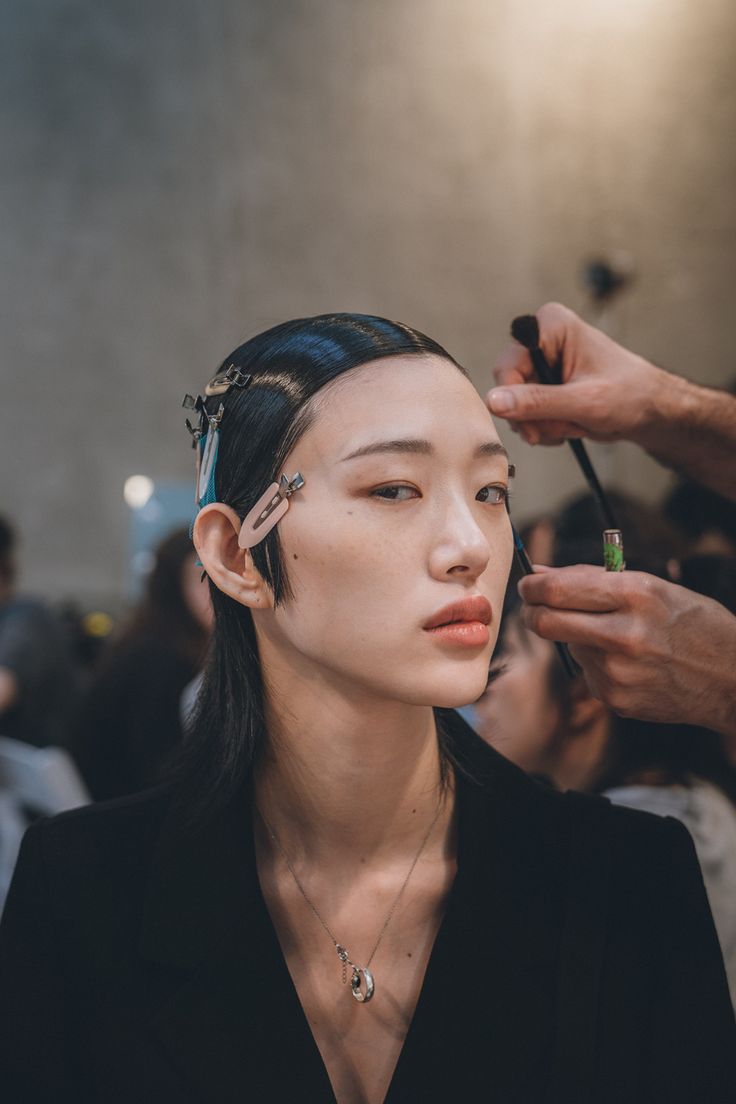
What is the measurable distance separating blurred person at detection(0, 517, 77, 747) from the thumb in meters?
1.90

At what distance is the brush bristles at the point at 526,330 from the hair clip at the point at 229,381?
376 millimetres

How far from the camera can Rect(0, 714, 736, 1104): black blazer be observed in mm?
1075

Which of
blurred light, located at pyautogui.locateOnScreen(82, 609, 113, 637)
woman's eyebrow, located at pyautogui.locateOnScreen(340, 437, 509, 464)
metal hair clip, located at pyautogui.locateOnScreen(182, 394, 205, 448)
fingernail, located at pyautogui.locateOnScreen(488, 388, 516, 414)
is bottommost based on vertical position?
blurred light, located at pyautogui.locateOnScreen(82, 609, 113, 637)

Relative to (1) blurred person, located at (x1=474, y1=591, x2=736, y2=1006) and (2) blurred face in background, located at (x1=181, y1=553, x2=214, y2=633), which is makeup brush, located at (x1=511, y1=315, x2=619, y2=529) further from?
(2) blurred face in background, located at (x1=181, y1=553, x2=214, y2=633)

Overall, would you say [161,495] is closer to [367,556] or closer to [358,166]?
[358,166]

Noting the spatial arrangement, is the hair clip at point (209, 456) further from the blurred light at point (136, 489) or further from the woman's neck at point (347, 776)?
the blurred light at point (136, 489)

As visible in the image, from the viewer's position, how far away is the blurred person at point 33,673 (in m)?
2.78

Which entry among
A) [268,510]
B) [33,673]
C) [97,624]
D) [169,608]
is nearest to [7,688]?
[33,673]

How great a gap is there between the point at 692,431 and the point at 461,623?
67cm

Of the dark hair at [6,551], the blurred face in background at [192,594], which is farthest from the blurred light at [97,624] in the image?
the blurred face in background at [192,594]

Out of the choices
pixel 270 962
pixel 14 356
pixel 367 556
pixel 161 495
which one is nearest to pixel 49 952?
pixel 270 962

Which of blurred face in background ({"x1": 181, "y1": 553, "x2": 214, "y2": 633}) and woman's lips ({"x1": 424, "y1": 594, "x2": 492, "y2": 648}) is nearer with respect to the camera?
woman's lips ({"x1": 424, "y1": 594, "x2": 492, "y2": 648})

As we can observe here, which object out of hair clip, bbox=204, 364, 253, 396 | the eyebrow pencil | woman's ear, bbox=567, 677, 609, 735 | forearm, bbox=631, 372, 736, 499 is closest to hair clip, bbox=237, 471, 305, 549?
hair clip, bbox=204, 364, 253, 396

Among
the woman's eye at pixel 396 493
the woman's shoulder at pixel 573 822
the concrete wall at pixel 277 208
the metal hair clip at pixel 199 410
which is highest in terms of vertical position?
the concrete wall at pixel 277 208
